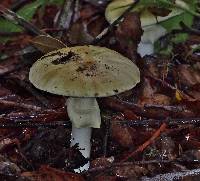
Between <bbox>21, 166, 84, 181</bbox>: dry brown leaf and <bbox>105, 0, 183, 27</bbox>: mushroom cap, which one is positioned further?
<bbox>105, 0, 183, 27</bbox>: mushroom cap

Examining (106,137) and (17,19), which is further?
(17,19)

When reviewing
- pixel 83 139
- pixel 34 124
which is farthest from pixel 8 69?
pixel 83 139

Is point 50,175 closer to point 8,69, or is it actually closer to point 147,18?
point 8,69

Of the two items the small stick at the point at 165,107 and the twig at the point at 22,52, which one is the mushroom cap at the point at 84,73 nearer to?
the small stick at the point at 165,107

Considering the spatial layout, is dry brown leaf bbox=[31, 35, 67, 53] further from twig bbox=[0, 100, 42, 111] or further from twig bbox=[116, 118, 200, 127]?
twig bbox=[116, 118, 200, 127]

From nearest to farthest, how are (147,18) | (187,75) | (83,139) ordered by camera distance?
1. (83,139)
2. (147,18)
3. (187,75)

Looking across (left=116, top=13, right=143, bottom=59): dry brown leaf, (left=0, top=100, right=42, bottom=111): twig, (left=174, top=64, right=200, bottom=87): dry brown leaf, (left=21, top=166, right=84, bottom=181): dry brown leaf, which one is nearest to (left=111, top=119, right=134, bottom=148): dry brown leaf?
(left=21, top=166, right=84, bottom=181): dry brown leaf
